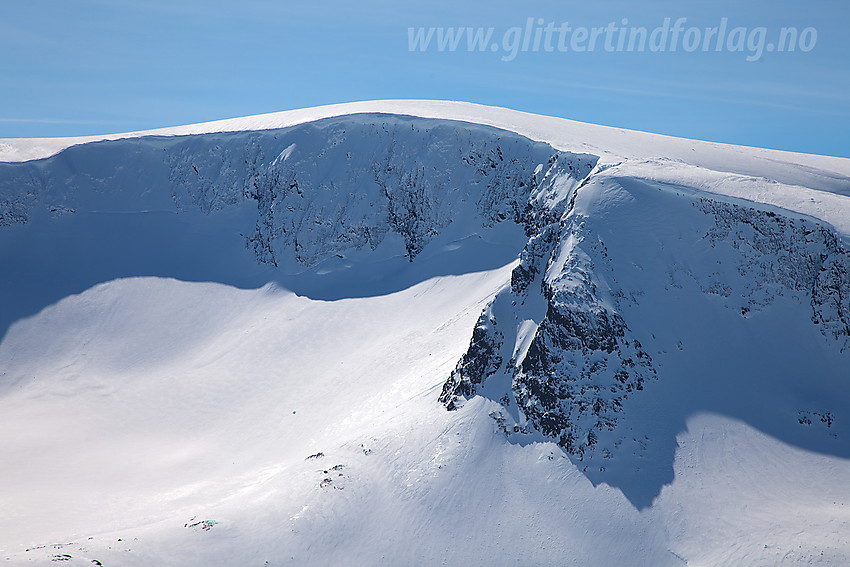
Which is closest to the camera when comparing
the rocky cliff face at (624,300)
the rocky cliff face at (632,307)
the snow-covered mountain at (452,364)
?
the snow-covered mountain at (452,364)

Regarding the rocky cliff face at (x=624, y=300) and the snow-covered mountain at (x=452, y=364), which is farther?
the rocky cliff face at (x=624, y=300)

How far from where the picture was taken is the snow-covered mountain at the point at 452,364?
1173 inches

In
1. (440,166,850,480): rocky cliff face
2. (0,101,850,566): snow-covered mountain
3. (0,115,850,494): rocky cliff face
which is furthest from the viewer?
(0,115,850,494): rocky cliff face

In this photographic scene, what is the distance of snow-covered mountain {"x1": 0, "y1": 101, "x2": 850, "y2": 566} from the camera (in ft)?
97.8

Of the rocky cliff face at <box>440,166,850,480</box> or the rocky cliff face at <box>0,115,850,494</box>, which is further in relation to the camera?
the rocky cliff face at <box>0,115,850,494</box>

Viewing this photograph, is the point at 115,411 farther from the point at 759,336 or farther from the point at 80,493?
the point at 759,336

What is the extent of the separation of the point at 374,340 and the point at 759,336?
100 feet

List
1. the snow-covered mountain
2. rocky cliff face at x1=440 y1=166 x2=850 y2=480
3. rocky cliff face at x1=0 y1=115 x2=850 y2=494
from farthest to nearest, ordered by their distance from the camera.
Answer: rocky cliff face at x1=0 y1=115 x2=850 y2=494, rocky cliff face at x1=440 y1=166 x2=850 y2=480, the snow-covered mountain

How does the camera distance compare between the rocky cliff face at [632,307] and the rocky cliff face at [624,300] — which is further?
the rocky cliff face at [624,300]

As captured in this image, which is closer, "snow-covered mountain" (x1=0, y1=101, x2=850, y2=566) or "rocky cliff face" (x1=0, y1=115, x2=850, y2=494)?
"snow-covered mountain" (x1=0, y1=101, x2=850, y2=566)

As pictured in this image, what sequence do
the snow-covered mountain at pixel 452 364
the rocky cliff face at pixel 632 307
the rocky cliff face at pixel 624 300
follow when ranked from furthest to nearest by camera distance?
the rocky cliff face at pixel 624 300 → the rocky cliff face at pixel 632 307 → the snow-covered mountain at pixel 452 364

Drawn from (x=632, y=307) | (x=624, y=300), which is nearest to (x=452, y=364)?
(x=624, y=300)

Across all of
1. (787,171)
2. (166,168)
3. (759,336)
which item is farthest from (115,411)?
(787,171)

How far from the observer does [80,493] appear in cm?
3944
